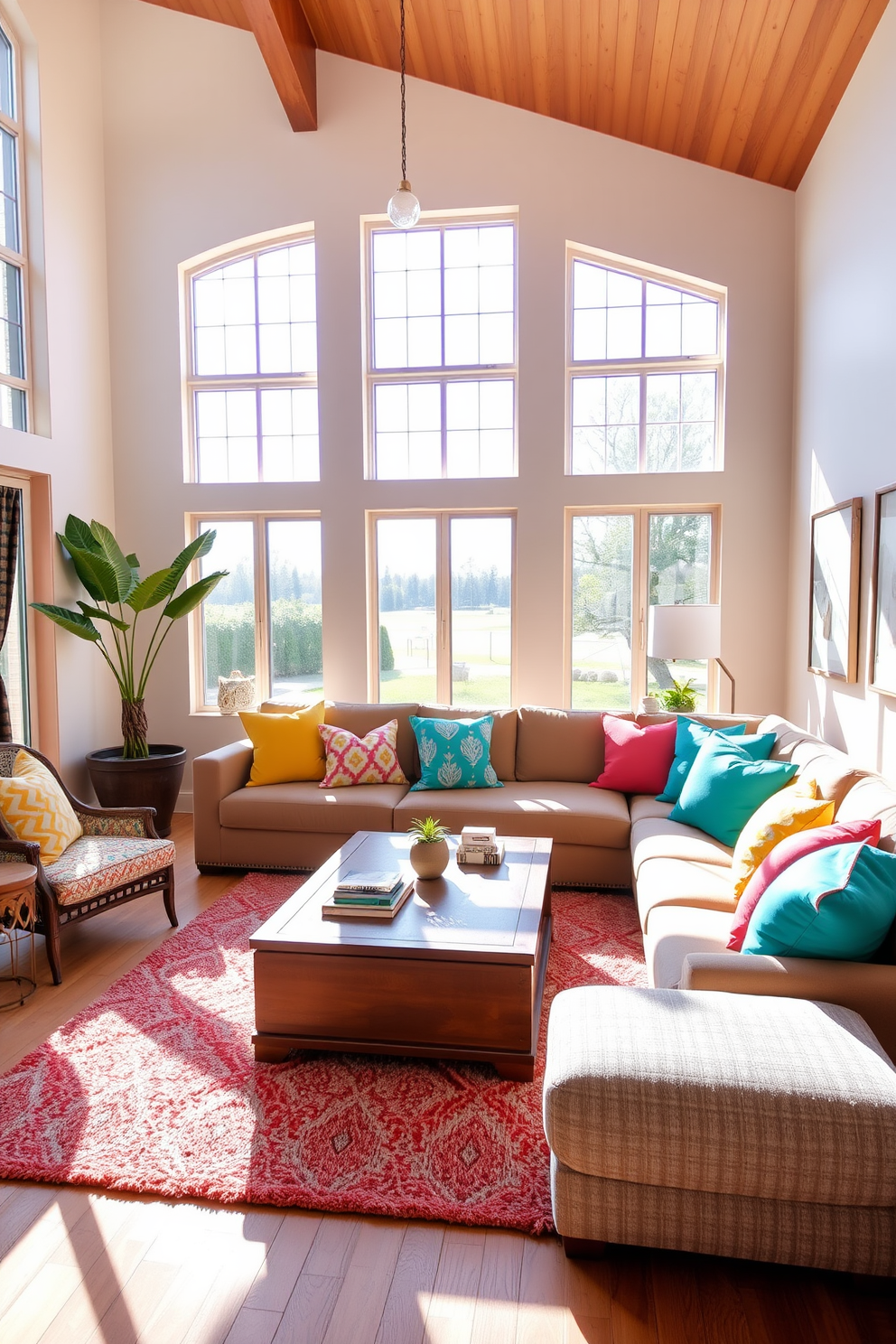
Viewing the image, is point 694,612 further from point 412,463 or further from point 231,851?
point 231,851

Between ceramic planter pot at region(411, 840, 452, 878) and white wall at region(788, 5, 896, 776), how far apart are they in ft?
6.47

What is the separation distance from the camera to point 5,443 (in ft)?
16.2

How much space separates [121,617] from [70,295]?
213cm

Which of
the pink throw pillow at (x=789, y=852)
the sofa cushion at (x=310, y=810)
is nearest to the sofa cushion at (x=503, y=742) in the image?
the sofa cushion at (x=310, y=810)

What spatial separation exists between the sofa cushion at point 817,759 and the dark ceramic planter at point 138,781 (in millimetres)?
3618

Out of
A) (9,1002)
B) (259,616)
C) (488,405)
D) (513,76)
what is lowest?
(9,1002)

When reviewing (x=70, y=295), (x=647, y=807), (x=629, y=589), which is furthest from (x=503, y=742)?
(x=70, y=295)

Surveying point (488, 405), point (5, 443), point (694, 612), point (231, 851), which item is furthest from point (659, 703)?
point (5, 443)

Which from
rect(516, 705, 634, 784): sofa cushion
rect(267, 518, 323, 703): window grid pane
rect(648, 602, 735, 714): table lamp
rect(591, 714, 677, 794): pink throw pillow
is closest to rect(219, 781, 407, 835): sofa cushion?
rect(516, 705, 634, 784): sofa cushion

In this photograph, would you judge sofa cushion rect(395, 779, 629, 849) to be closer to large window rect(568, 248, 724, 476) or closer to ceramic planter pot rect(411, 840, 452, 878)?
ceramic planter pot rect(411, 840, 452, 878)

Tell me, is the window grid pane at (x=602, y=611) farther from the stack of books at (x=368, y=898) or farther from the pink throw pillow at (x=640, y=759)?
the stack of books at (x=368, y=898)

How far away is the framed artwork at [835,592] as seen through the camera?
13.4 feet

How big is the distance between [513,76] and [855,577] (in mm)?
3828

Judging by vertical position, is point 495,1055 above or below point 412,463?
below
